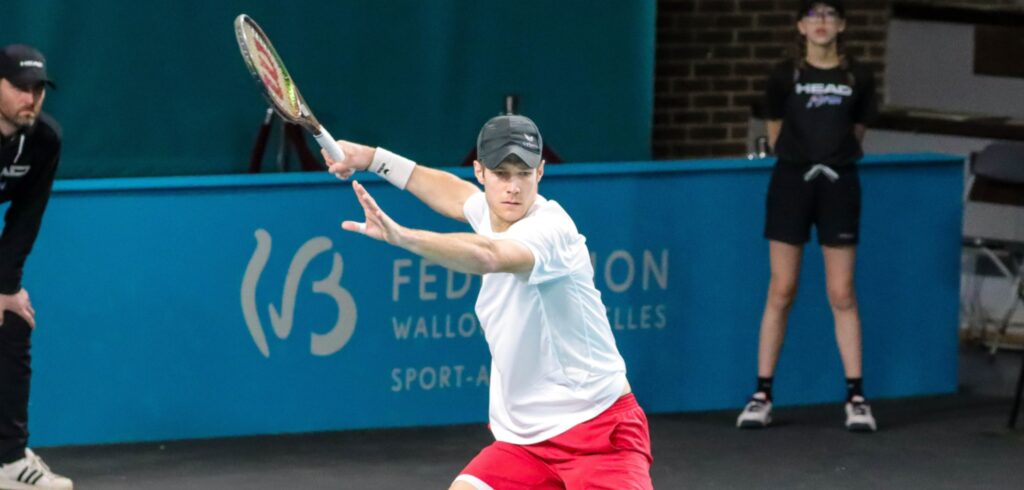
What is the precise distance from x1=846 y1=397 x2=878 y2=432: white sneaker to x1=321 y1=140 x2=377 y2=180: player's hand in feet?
11.2

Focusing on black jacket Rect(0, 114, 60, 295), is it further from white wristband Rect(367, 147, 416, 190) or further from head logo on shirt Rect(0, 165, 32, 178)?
white wristband Rect(367, 147, 416, 190)

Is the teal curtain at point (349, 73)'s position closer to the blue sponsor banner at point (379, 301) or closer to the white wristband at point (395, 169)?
the blue sponsor banner at point (379, 301)

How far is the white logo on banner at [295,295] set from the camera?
7801mm

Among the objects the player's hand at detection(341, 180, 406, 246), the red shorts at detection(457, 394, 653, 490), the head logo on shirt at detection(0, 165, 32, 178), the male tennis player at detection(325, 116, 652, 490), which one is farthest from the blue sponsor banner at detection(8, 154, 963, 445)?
the player's hand at detection(341, 180, 406, 246)

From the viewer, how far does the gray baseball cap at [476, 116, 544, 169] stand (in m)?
4.88

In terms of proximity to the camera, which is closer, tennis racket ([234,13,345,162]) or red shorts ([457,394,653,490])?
red shorts ([457,394,653,490])

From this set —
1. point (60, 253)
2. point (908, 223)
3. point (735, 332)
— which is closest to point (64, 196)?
point (60, 253)

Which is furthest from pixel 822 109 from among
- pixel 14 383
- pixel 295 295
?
pixel 14 383

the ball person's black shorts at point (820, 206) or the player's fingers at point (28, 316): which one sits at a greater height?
the ball person's black shorts at point (820, 206)

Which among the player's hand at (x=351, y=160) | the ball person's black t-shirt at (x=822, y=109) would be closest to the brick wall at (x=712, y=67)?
the ball person's black t-shirt at (x=822, y=109)

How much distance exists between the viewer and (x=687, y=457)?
776 centimetres

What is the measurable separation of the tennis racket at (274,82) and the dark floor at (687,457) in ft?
7.22

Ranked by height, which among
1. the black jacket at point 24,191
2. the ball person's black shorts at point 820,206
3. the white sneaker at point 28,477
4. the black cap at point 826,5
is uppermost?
the black cap at point 826,5

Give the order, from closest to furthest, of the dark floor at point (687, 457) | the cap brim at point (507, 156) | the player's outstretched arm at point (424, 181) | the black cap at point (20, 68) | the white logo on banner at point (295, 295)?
the cap brim at point (507, 156) → the player's outstretched arm at point (424, 181) → the black cap at point (20, 68) → the dark floor at point (687, 457) → the white logo on banner at point (295, 295)
